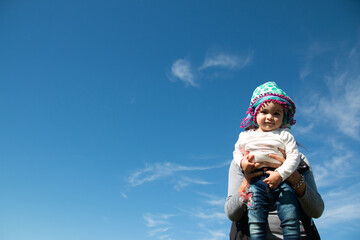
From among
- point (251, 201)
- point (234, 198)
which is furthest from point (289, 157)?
point (234, 198)

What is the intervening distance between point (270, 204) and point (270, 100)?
1.59 meters

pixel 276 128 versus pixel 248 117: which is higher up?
pixel 248 117

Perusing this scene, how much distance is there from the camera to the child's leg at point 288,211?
3.19 metres

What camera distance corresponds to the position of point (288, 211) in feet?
10.8

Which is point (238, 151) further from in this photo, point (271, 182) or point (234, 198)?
point (271, 182)

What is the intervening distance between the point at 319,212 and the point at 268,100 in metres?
1.79

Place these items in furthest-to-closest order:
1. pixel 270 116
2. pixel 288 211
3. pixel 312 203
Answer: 1. pixel 270 116
2. pixel 312 203
3. pixel 288 211

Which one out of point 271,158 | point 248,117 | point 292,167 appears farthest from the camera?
point 248,117

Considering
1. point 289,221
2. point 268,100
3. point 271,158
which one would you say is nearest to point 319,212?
point 289,221

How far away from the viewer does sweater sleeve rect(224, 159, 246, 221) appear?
3.68 meters

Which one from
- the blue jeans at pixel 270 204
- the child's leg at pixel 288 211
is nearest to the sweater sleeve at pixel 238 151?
the blue jeans at pixel 270 204

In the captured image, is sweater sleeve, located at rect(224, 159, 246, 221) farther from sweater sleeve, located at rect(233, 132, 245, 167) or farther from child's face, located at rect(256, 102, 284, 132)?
child's face, located at rect(256, 102, 284, 132)

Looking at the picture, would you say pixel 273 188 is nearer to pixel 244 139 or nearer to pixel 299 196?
pixel 299 196

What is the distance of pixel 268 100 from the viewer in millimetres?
4090
